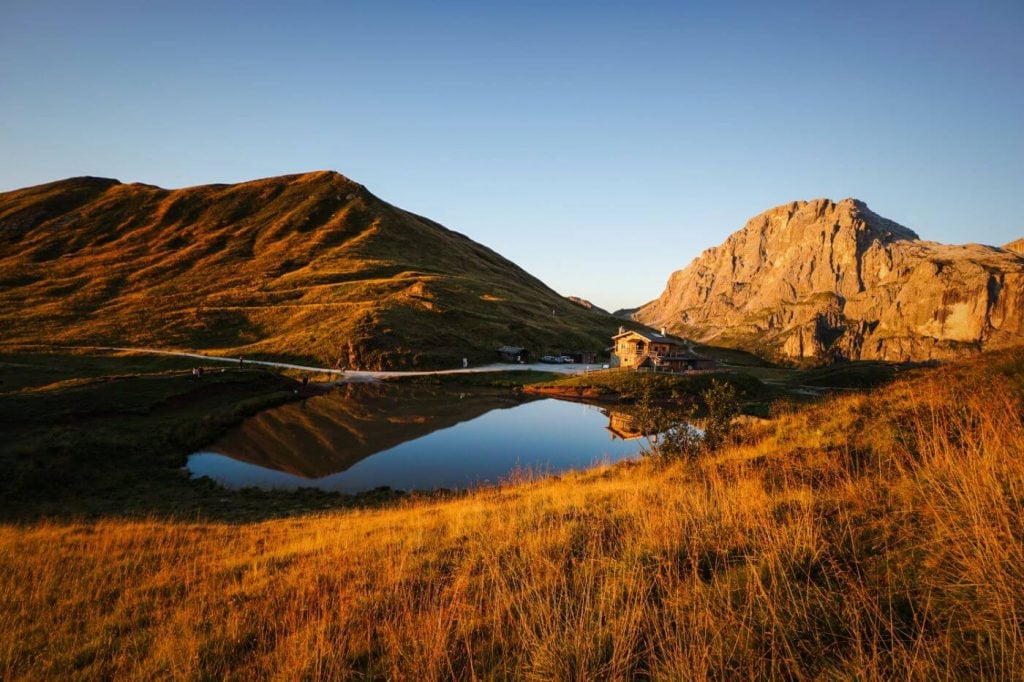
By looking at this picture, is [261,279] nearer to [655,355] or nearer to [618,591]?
[655,355]

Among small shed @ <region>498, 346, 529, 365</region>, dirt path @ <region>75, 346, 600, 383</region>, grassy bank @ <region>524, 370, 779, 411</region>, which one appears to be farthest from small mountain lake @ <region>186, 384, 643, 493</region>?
small shed @ <region>498, 346, 529, 365</region>

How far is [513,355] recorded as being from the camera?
3558 inches

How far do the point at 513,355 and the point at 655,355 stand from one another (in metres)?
29.7

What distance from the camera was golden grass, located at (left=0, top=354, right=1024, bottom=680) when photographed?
14.1ft

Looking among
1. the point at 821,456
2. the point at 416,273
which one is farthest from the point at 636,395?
the point at 416,273

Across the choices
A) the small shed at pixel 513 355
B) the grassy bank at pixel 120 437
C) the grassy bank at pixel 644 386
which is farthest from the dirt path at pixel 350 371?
the grassy bank at pixel 644 386

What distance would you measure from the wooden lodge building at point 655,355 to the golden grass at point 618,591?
200 ft

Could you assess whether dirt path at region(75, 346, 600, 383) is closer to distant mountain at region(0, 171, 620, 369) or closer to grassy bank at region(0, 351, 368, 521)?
distant mountain at region(0, 171, 620, 369)

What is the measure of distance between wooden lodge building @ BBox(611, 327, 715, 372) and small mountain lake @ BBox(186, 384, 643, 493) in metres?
21.8

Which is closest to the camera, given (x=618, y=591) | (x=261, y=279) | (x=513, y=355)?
(x=618, y=591)

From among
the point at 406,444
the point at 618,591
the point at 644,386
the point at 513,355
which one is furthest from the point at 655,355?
the point at 618,591

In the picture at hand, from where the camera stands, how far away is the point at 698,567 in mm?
6266

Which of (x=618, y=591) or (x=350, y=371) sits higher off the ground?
(x=350, y=371)

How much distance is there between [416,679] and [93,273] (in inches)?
6436
